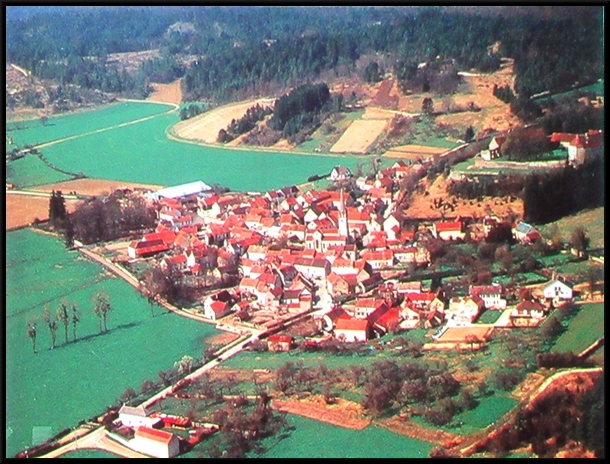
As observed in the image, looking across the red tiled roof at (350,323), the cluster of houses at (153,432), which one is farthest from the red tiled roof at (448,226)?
the cluster of houses at (153,432)

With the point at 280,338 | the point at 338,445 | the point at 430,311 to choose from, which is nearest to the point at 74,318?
the point at 280,338

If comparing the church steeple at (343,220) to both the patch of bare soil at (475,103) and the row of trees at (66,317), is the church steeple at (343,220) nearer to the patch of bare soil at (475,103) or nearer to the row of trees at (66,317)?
the patch of bare soil at (475,103)

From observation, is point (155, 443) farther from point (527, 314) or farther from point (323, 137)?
point (323, 137)

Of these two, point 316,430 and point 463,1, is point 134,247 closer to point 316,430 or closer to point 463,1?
point 316,430

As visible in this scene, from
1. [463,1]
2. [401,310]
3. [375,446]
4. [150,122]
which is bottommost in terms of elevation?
[375,446]

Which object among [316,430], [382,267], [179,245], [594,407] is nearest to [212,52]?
[179,245]

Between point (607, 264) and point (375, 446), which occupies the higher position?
point (607, 264)

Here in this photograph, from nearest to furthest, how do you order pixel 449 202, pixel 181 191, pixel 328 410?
pixel 328 410 < pixel 449 202 < pixel 181 191

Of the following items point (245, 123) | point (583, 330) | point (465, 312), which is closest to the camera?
point (583, 330)
